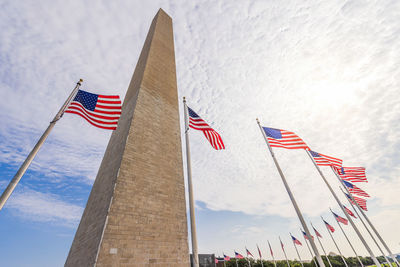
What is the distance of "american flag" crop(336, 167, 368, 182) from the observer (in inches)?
552

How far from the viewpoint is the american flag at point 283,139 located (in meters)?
10.0

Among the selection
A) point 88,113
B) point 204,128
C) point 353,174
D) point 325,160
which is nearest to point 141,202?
point 88,113

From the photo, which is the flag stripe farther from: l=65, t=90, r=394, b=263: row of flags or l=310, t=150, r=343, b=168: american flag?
l=310, t=150, r=343, b=168: american flag

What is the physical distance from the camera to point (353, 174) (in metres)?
14.3

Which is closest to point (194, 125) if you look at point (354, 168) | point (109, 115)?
point (109, 115)

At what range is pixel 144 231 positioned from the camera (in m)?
6.25

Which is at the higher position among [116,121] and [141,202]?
[116,121]

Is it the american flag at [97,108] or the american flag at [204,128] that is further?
the american flag at [204,128]

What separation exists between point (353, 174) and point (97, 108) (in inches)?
716

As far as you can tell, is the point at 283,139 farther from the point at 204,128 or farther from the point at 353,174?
the point at 353,174

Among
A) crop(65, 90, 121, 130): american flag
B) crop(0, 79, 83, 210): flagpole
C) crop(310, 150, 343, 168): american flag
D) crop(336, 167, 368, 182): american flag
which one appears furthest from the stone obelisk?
crop(336, 167, 368, 182): american flag

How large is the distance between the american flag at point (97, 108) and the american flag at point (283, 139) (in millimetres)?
7815

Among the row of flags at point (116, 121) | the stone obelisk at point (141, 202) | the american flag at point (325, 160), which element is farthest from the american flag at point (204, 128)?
the american flag at point (325, 160)

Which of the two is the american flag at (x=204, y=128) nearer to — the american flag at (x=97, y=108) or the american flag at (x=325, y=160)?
the american flag at (x=97, y=108)
